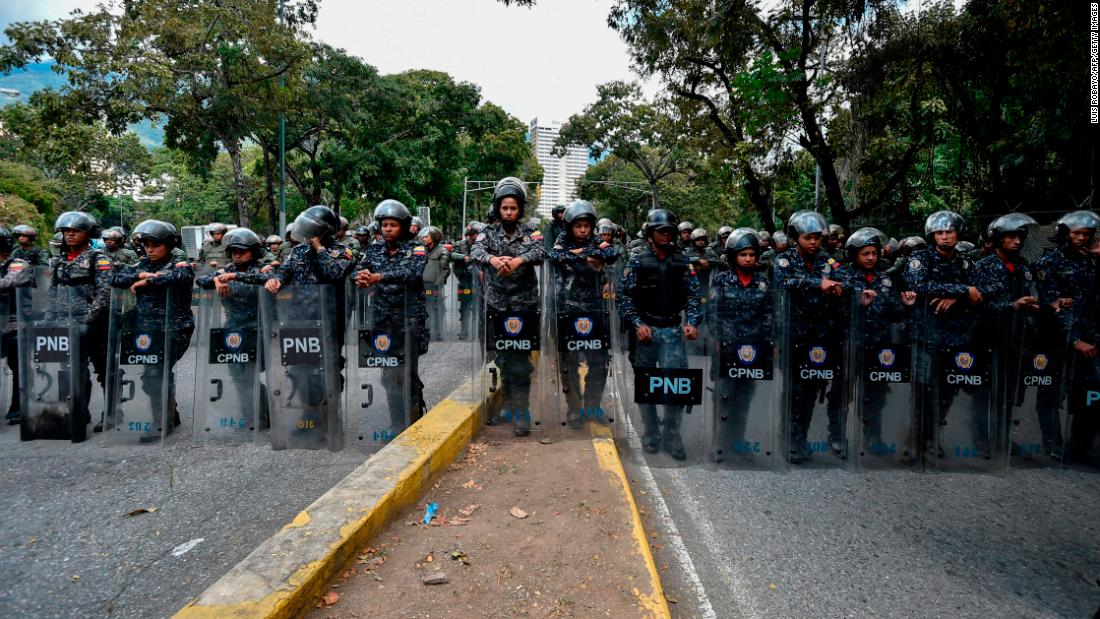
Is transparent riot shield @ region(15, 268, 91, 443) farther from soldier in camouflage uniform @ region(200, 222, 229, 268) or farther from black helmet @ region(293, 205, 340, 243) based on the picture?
soldier in camouflage uniform @ region(200, 222, 229, 268)

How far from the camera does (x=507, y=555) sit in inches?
127

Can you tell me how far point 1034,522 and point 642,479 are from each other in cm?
249

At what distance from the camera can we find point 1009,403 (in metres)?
4.98

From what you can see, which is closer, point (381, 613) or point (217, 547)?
point (381, 613)

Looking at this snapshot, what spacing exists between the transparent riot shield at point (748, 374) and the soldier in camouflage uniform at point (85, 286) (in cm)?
535

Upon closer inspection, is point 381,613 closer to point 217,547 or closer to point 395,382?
point 217,547

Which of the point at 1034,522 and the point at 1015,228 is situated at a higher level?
the point at 1015,228

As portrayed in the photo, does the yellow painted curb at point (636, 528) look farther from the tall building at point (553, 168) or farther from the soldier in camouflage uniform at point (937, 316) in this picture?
the tall building at point (553, 168)

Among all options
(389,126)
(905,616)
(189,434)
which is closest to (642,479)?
(905,616)

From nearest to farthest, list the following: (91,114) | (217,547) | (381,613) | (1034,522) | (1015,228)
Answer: (381,613), (217,547), (1034,522), (1015,228), (91,114)

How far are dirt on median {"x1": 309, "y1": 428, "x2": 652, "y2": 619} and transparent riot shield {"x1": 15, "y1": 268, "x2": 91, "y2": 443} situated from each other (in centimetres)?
372

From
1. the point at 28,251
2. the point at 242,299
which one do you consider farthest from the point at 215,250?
the point at 242,299

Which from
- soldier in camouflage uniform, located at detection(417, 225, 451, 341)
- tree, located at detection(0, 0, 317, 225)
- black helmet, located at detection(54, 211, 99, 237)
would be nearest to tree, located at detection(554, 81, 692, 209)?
tree, located at detection(0, 0, 317, 225)

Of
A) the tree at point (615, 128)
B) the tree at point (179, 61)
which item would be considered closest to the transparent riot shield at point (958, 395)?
the tree at point (179, 61)
